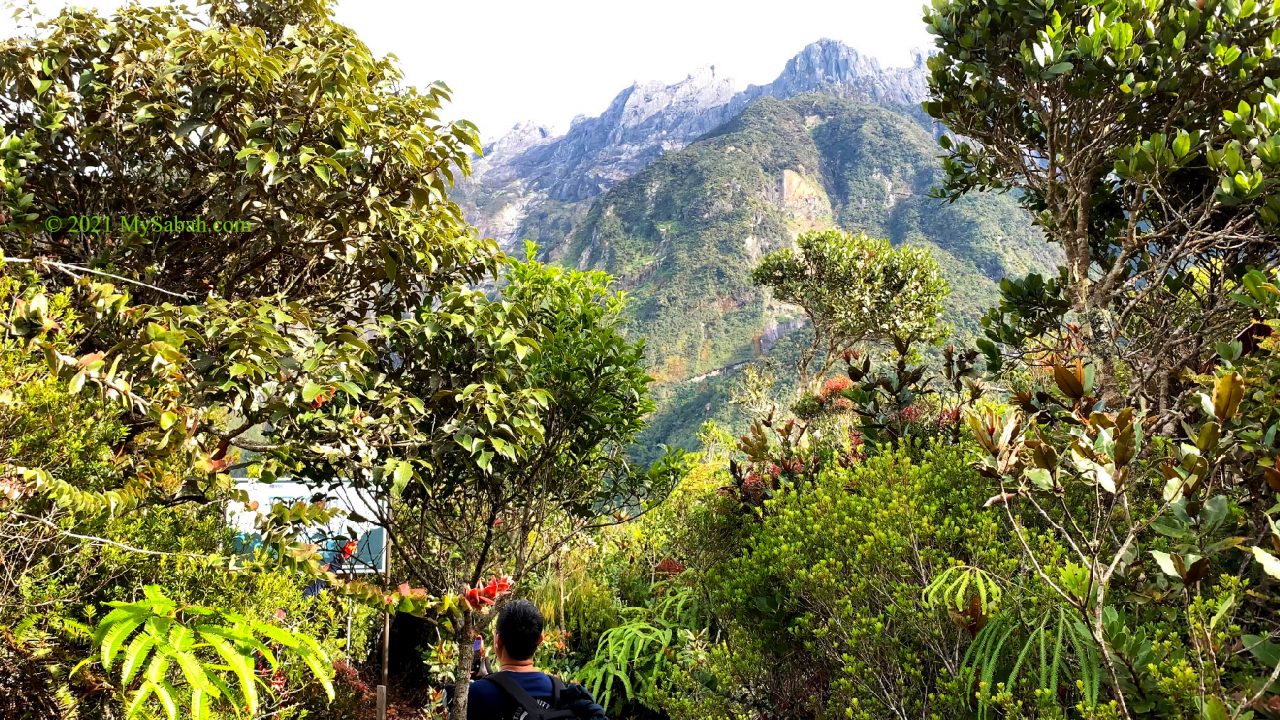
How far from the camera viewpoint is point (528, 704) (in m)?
2.39

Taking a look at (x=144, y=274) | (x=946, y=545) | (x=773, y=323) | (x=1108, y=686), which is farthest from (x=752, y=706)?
(x=773, y=323)

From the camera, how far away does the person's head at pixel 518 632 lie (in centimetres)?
261

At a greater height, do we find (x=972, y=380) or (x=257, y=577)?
(x=972, y=380)

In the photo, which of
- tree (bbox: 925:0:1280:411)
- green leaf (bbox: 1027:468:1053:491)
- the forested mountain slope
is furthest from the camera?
the forested mountain slope

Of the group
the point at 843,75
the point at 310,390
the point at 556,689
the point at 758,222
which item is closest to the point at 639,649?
the point at 556,689

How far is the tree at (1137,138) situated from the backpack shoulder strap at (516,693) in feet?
10.5

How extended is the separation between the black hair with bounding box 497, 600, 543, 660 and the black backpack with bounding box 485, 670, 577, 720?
0.41ft

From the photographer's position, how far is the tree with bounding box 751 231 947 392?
1475 centimetres

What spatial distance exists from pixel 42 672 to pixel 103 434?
42.2 inches

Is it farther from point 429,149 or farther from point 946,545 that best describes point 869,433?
point 429,149

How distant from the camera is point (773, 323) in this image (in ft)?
267

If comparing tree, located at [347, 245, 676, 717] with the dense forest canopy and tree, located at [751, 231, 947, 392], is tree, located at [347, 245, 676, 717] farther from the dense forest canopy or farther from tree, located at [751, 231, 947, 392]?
tree, located at [751, 231, 947, 392]

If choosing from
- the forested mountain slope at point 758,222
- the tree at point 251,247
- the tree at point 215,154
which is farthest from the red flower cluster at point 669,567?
the forested mountain slope at point 758,222

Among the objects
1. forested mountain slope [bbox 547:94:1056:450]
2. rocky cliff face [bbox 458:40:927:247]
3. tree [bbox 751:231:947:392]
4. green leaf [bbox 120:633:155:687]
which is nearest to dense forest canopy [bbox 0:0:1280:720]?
green leaf [bbox 120:633:155:687]
